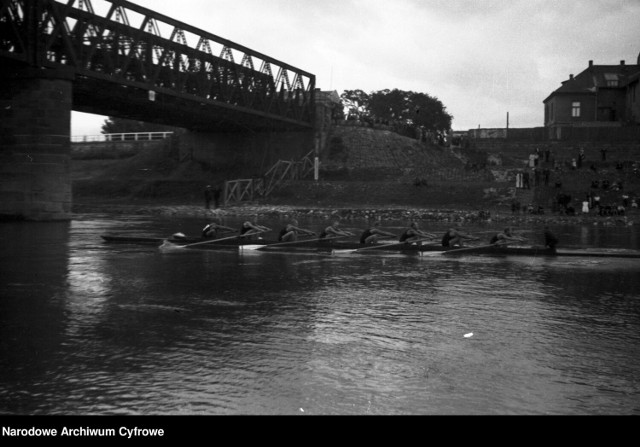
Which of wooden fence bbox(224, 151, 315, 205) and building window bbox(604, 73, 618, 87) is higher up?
building window bbox(604, 73, 618, 87)

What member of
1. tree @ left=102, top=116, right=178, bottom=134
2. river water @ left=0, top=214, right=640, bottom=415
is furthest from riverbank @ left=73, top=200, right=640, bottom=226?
tree @ left=102, top=116, right=178, bottom=134

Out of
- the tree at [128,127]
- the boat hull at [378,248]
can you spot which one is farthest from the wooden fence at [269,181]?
the tree at [128,127]

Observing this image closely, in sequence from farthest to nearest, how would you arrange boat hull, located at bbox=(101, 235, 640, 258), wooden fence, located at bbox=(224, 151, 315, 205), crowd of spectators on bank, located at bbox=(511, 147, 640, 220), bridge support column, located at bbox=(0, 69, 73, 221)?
wooden fence, located at bbox=(224, 151, 315, 205) < crowd of spectators on bank, located at bbox=(511, 147, 640, 220) < bridge support column, located at bbox=(0, 69, 73, 221) < boat hull, located at bbox=(101, 235, 640, 258)

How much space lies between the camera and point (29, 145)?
37.0 metres

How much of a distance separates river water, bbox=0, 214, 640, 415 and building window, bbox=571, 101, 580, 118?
241 feet

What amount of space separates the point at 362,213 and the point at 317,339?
125 ft

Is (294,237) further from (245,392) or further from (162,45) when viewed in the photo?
(162,45)

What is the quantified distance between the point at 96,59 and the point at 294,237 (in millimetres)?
33557

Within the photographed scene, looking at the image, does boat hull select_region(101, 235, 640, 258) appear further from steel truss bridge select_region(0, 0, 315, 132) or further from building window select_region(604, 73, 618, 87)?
building window select_region(604, 73, 618, 87)

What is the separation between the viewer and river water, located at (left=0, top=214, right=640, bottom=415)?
723 centimetres

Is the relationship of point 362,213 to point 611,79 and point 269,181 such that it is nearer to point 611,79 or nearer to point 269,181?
point 269,181

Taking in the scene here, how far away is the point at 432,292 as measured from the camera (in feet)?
48.8

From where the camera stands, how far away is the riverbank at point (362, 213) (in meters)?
42.3

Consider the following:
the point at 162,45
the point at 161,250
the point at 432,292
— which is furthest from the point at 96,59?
the point at 432,292
